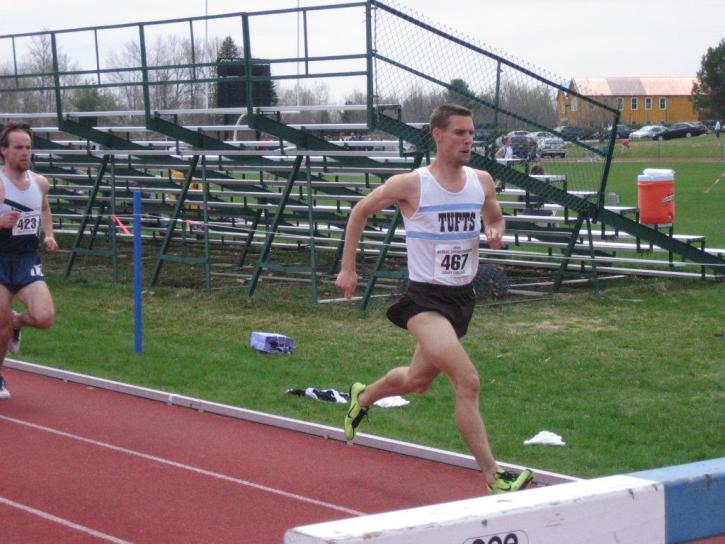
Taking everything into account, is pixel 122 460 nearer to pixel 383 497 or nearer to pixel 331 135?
pixel 383 497

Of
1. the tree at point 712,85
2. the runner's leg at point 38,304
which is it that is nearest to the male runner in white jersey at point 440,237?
the runner's leg at point 38,304

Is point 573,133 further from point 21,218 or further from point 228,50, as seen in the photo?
point 21,218

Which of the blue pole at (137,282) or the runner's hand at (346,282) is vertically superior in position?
the runner's hand at (346,282)

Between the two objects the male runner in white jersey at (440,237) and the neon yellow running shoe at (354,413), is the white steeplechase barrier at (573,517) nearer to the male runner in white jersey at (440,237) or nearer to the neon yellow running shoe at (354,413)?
the male runner in white jersey at (440,237)

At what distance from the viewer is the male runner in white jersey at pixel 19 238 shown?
912 cm

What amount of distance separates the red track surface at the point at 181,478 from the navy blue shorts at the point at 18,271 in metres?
0.98

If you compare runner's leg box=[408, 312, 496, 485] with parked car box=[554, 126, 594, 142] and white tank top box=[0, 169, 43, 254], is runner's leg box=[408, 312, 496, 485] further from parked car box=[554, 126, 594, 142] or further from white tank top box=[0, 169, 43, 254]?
parked car box=[554, 126, 594, 142]

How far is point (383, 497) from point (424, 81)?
8.57m

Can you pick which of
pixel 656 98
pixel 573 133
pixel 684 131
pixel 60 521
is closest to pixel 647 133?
pixel 684 131

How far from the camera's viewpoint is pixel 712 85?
83500 mm

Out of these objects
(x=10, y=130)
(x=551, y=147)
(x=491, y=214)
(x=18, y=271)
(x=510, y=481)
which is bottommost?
(x=510, y=481)

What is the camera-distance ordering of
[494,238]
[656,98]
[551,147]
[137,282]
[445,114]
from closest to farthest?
1. [445,114]
2. [494,238]
3. [137,282]
4. [551,147]
5. [656,98]

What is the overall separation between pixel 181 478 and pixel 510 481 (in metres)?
2.11

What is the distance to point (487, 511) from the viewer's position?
13.1ft
